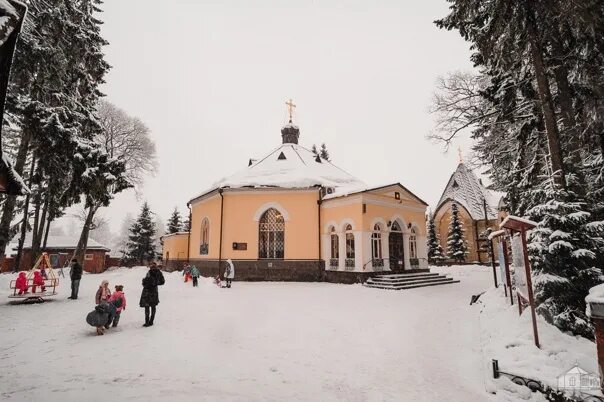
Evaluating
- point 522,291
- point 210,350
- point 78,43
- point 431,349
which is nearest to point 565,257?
point 522,291

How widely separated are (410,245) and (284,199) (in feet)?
27.5

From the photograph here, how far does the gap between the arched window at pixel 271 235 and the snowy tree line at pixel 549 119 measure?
10.6 meters

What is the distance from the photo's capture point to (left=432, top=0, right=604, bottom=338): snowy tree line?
607 centimetres

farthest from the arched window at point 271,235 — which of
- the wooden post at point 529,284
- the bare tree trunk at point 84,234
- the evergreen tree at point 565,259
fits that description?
the wooden post at point 529,284

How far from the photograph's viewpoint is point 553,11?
7500mm

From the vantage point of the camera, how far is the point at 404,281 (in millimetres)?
15797

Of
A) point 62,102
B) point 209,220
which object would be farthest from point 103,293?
point 209,220

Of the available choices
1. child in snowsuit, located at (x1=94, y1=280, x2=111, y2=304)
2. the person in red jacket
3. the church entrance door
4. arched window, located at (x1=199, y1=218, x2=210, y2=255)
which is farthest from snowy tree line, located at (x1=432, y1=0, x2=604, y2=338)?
the person in red jacket

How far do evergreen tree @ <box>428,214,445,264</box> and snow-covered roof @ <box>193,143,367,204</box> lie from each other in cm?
1504

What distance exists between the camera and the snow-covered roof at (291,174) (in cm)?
1920

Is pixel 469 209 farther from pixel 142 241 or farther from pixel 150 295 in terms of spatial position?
pixel 142 241

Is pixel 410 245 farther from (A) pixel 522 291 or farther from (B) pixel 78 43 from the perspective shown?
(B) pixel 78 43

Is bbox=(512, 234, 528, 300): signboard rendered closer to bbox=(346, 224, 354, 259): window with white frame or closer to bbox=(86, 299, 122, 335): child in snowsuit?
bbox=(86, 299, 122, 335): child in snowsuit

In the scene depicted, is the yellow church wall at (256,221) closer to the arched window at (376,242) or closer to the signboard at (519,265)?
the arched window at (376,242)
